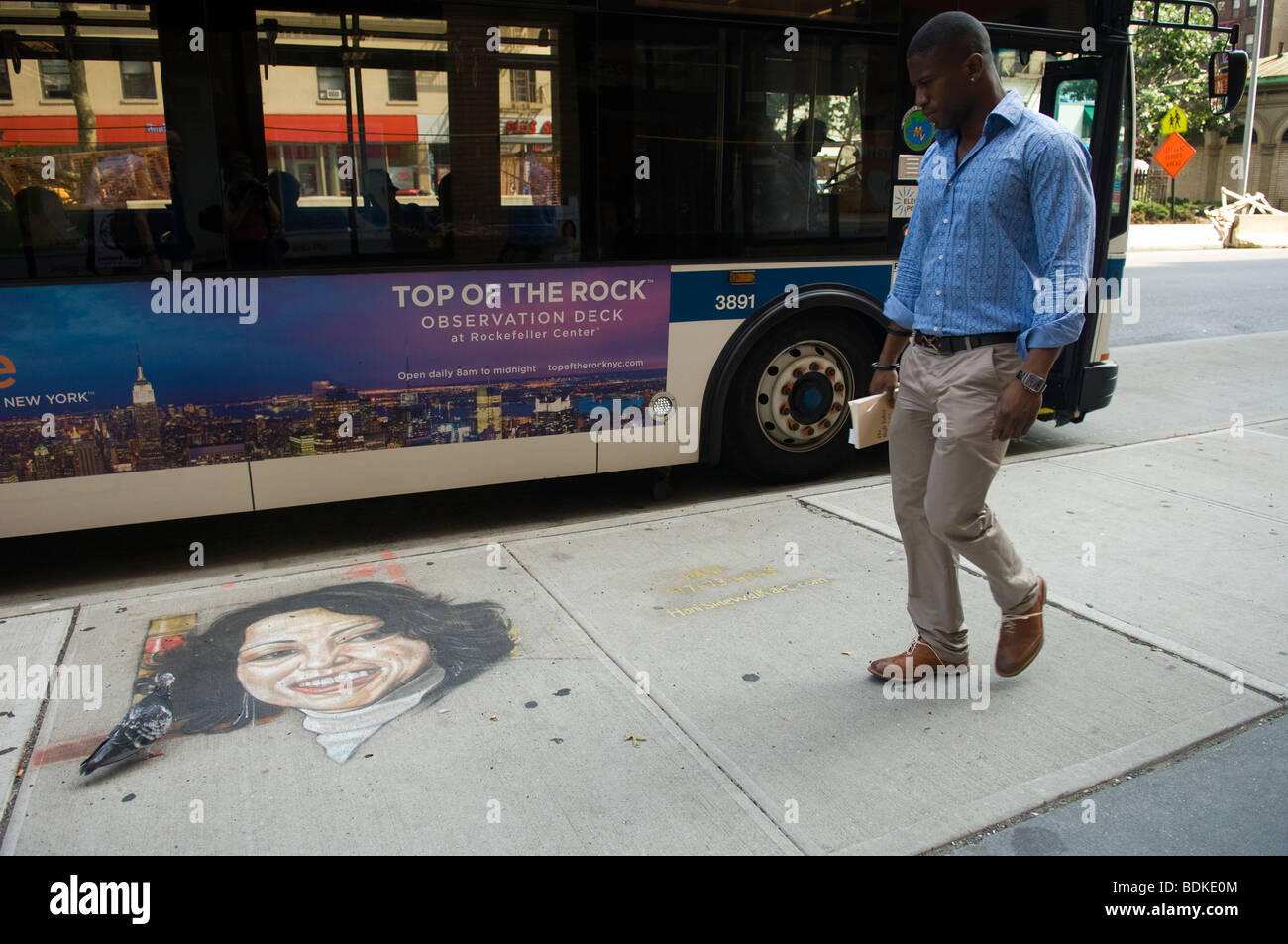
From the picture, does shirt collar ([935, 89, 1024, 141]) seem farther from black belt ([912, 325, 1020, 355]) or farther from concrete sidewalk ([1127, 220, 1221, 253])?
concrete sidewalk ([1127, 220, 1221, 253])

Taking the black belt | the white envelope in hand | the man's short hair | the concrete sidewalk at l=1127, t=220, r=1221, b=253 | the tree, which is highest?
the tree

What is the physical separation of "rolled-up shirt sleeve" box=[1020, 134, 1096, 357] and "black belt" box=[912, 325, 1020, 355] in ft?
0.40

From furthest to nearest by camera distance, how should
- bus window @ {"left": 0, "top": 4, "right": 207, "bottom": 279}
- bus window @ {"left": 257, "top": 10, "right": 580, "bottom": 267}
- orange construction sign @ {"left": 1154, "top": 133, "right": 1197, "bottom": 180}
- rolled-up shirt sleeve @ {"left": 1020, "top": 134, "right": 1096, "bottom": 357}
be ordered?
1. orange construction sign @ {"left": 1154, "top": 133, "right": 1197, "bottom": 180}
2. bus window @ {"left": 257, "top": 10, "right": 580, "bottom": 267}
3. bus window @ {"left": 0, "top": 4, "right": 207, "bottom": 279}
4. rolled-up shirt sleeve @ {"left": 1020, "top": 134, "right": 1096, "bottom": 357}

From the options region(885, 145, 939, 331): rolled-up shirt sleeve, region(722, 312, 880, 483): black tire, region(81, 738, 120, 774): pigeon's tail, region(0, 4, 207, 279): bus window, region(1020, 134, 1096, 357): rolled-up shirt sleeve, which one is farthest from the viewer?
region(722, 312, 880, 483): black tire

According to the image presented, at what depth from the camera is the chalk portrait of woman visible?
358cm

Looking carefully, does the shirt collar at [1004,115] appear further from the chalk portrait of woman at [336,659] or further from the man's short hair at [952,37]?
the chalk portrait of woman at [336,659]

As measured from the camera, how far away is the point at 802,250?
5988 millimetres

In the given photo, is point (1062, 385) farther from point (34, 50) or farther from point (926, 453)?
point (34, 50)

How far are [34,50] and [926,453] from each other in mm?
3864

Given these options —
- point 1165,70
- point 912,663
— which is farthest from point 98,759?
point 1165,70

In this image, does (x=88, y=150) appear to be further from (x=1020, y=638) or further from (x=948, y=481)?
(x=1020, y=638)

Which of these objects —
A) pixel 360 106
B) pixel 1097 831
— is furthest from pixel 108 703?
pixel 1097 831

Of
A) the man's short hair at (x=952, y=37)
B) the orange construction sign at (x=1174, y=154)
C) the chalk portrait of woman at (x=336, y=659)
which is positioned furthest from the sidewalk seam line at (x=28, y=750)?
the orange construction sign at (x=1174, y=154)

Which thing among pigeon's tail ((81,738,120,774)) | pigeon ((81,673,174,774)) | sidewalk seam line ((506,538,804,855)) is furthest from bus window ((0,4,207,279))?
sidewalk seam line ((506,538,804,855))
